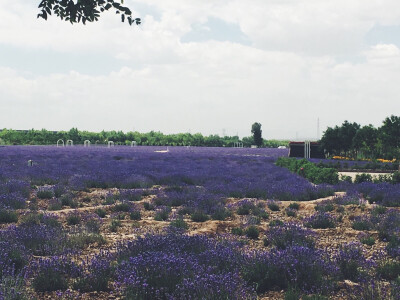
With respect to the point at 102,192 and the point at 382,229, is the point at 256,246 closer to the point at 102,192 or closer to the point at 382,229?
the point at 382,229

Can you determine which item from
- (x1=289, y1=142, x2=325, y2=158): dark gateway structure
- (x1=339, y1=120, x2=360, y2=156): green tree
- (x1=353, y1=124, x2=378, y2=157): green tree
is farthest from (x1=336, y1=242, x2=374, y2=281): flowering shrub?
(x1=289, y1=142, x2=325, y2=158): dark gateway structure

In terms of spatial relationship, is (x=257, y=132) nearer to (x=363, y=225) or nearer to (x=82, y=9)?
(x=363, y=225)

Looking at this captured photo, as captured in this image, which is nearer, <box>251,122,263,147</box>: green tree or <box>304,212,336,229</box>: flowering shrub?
<box>304,212,336,229</box>: flowering shrub

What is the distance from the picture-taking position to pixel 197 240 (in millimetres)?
5957

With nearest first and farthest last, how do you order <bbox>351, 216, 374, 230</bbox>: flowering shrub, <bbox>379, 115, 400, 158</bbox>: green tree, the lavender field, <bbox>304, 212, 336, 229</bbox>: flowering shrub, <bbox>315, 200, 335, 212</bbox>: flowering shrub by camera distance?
the lavender field → <bbox>351, 216, 374, 230</bbox>: flowering shrub → <bbox>304, 212, 336, 229</bbox>: flowering shrub → <bbox>315, 200, 335, 212</bbox>: flowering shrub → <bbox>379, 115, 400, 158</bbox>: green tree

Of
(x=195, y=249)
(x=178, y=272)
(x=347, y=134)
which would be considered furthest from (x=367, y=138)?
(x=178, y=272)

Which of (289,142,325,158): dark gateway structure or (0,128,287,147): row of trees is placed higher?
(0,128,287,147): row of trees

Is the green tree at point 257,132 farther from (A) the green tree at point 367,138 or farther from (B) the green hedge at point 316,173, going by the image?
(B) the green hedge at point 316,173

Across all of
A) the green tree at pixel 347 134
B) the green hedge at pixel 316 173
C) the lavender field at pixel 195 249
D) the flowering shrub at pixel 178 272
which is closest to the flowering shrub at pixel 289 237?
the lavender field at pixel 195 249

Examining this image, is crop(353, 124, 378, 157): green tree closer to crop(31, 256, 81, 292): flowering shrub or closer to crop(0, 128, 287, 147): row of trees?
crop(31, 256, 81, 292): flowering shrub

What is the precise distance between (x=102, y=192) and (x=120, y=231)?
5724 millimetres

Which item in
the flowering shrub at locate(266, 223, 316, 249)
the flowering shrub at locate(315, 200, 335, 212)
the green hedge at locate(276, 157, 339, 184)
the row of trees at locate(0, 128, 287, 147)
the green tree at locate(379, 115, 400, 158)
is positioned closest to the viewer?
the flowering shrub at locate(266, 223, 316, 249)

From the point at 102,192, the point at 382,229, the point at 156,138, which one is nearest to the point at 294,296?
the point at 382,229

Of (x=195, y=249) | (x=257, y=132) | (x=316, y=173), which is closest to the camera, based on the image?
(x=195, y=249)
